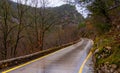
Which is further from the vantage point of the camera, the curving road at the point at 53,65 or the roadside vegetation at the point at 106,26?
the curving road at the point at 53,65

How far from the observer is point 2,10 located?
26234 millimetres

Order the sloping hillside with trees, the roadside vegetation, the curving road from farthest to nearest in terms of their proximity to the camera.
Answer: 1. the sloping hillside with trees
2. the curving road
3. the roadside vegetation

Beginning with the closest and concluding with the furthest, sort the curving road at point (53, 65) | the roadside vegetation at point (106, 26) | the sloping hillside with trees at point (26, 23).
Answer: the roadside vegetation at point (106, 26)
the curving road at point (53, 65)
the sloping hillside with trees at point (26, 23)

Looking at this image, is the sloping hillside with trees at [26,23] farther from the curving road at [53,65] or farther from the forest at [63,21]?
the curving road at [53,65]

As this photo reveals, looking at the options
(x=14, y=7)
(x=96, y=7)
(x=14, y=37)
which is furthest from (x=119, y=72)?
(x=14, y=37)

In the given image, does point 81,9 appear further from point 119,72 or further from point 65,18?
point 65,18

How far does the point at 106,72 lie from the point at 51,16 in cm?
2678

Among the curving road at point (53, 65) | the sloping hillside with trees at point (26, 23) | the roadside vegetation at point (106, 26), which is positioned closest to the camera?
the roadside vegetation at point (106, 26)

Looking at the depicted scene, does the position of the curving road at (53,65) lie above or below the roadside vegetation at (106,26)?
below

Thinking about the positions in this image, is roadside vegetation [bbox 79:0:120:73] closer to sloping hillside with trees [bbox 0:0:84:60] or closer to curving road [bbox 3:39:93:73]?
curving road [bbox 3:39:93:73]

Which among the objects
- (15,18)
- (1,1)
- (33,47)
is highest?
(1,1)

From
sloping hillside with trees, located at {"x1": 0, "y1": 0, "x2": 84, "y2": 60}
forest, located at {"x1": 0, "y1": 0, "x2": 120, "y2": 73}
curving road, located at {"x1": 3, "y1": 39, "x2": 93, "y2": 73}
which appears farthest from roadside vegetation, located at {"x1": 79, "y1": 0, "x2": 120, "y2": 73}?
sloping hillside with trees, located at {"x1": 0, "y1": 0, "x2": 84, "y2": 60}

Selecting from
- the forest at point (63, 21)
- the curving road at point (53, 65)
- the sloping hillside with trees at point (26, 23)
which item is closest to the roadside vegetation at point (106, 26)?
the forest at point (63, 21)

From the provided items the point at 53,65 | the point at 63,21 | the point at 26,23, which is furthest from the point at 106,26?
the point at 63,21
